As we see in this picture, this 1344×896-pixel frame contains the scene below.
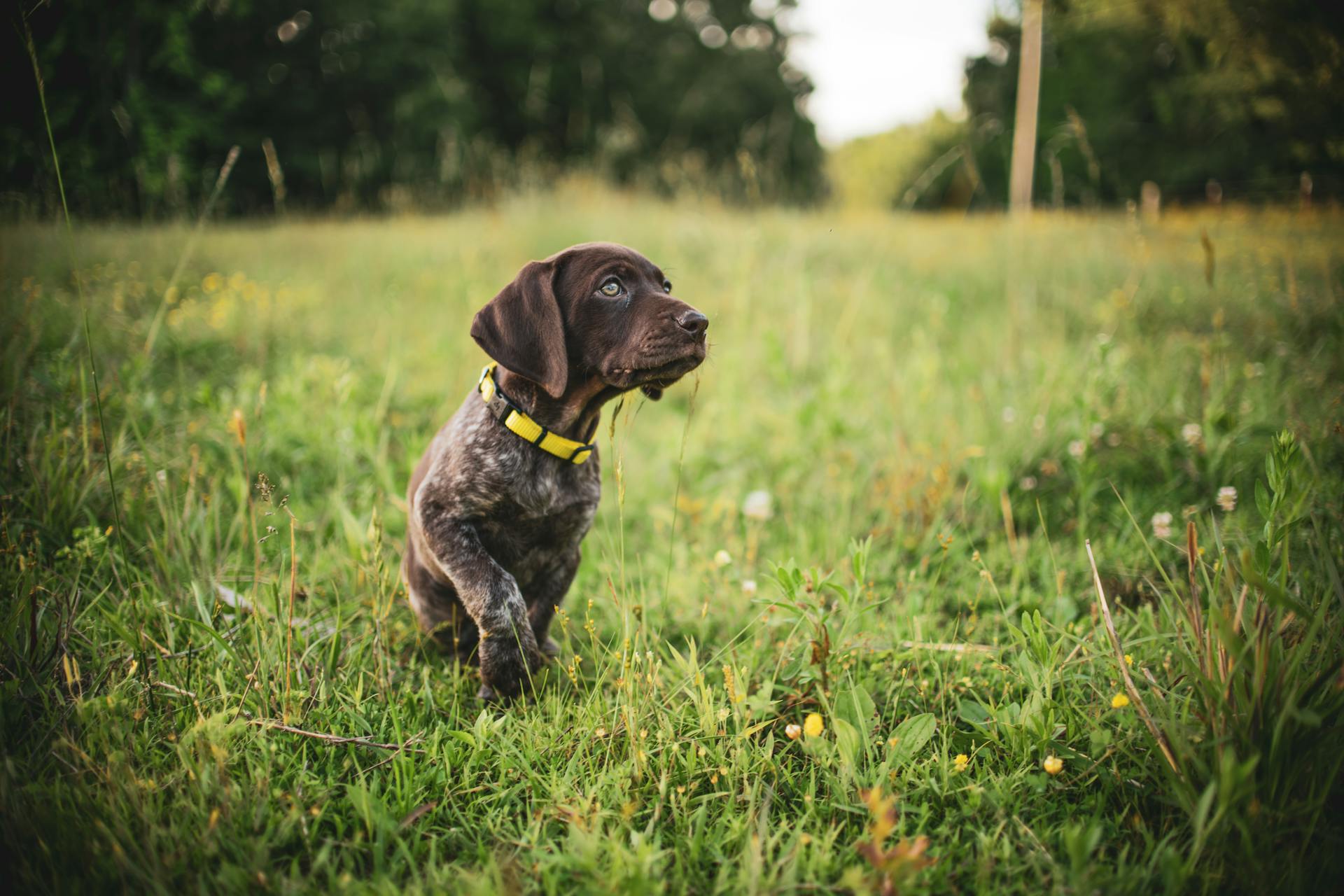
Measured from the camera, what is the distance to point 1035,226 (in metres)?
9.75

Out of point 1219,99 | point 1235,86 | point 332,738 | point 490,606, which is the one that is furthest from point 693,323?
point 1219,99

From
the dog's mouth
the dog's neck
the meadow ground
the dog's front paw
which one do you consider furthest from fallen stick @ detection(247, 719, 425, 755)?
the dog's mouth

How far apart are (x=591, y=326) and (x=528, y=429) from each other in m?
0.44

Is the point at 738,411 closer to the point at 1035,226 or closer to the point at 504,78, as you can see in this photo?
the point at 1035,226

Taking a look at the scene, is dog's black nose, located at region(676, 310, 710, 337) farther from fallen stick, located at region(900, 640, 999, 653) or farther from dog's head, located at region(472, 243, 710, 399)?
fallen stick, located at region(900, 640, 999, 653)

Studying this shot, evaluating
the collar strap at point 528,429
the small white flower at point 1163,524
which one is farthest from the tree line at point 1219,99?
the collar strap at point 528,429

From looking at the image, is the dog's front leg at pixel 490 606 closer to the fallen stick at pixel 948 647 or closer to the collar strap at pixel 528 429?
the collar strap at pixel 528 429

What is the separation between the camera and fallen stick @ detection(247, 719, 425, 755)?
1.86 meters

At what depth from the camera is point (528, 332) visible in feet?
7.40

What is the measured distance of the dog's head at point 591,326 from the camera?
2201 millimetres

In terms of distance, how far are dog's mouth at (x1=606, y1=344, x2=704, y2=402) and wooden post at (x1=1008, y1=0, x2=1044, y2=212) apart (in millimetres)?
9325

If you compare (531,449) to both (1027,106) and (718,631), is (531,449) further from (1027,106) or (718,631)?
(1027,106)

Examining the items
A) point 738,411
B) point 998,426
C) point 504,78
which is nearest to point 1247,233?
point 998,426

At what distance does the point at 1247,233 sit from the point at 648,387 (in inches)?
352
